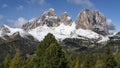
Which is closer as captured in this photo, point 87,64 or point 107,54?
point 107,54

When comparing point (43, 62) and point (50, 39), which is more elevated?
point (50, 39)

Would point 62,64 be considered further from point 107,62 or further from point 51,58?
point 107,62

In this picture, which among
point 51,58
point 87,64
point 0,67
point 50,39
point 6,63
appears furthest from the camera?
point 87,64

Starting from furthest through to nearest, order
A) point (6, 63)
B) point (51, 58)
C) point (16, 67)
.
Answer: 1. point (6, 63)
2. point (16, 67)
3. point (51, 58)

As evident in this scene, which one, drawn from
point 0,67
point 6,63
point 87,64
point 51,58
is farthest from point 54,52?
point 87,64

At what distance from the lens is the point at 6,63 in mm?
69875

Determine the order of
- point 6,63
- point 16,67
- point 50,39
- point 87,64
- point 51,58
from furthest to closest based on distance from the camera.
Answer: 1. point 87,64
2. point 6,63
3. point 16,67
4. point 50,39
5. point 51,58

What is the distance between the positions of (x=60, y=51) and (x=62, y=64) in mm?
1960

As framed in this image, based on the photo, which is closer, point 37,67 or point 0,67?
point 37,67

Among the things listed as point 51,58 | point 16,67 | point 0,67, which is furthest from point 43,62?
point 0,67

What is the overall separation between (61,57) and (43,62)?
255 cm

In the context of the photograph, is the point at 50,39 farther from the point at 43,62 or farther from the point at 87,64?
the point at 87,64

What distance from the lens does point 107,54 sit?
204 feet

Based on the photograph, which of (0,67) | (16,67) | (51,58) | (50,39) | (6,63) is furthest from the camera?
(0,67)
